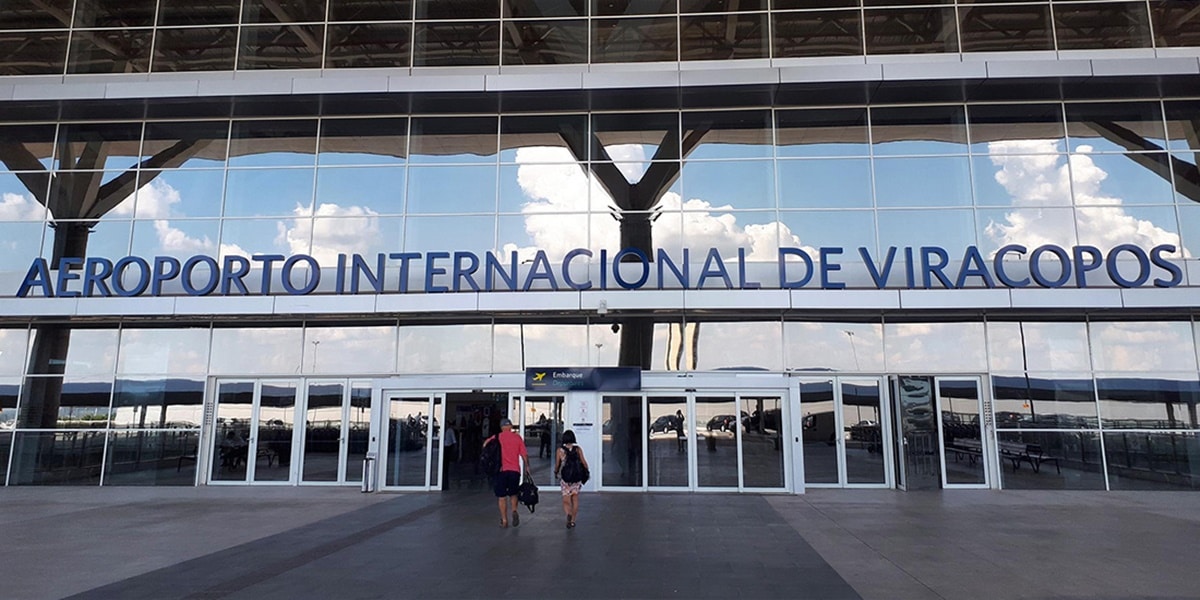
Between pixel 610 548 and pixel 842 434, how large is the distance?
27.7ft

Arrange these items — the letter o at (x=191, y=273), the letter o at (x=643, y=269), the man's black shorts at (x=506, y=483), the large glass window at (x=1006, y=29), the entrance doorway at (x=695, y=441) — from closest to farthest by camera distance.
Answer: the man's black shorts at (x=506, y=483), the entrance doorway at (x=695, y=441), the letter o at (x=643, y=269), the letter o at (x=191, y=273), the large glass window at (x=1006, y=29)

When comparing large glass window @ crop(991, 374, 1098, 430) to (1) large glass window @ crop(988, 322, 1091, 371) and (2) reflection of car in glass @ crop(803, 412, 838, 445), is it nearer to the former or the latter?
(1) large glass window @ crop(988, 322, 1091, 371)

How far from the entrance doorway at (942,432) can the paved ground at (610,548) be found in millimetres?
1483

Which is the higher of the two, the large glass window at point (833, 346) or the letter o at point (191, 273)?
the letter o at point (191, 273)

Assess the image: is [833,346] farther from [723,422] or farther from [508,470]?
[508,470]

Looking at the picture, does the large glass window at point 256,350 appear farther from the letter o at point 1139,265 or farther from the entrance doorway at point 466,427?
the letter o at point 1139,265

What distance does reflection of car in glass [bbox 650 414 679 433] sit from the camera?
1530 centimetres

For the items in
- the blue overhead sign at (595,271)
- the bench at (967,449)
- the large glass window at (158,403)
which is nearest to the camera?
the blue overhead sign at (595,271)

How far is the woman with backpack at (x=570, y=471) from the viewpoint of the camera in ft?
33.6

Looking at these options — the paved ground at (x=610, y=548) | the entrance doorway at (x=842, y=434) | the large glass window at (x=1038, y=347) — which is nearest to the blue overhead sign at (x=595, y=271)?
the large glass window at (x=1038, y=347)

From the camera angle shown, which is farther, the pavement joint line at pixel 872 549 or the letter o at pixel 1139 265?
the letter o at pixel 1139 265

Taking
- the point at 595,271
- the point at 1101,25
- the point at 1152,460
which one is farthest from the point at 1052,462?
the point at 595,271

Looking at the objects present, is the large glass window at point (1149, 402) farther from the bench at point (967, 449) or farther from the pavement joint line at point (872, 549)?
the pavement joint line at point (872, 549)

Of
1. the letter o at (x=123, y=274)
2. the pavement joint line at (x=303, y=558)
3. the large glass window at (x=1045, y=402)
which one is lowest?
the pavement joint line at (x=303, y=558)
